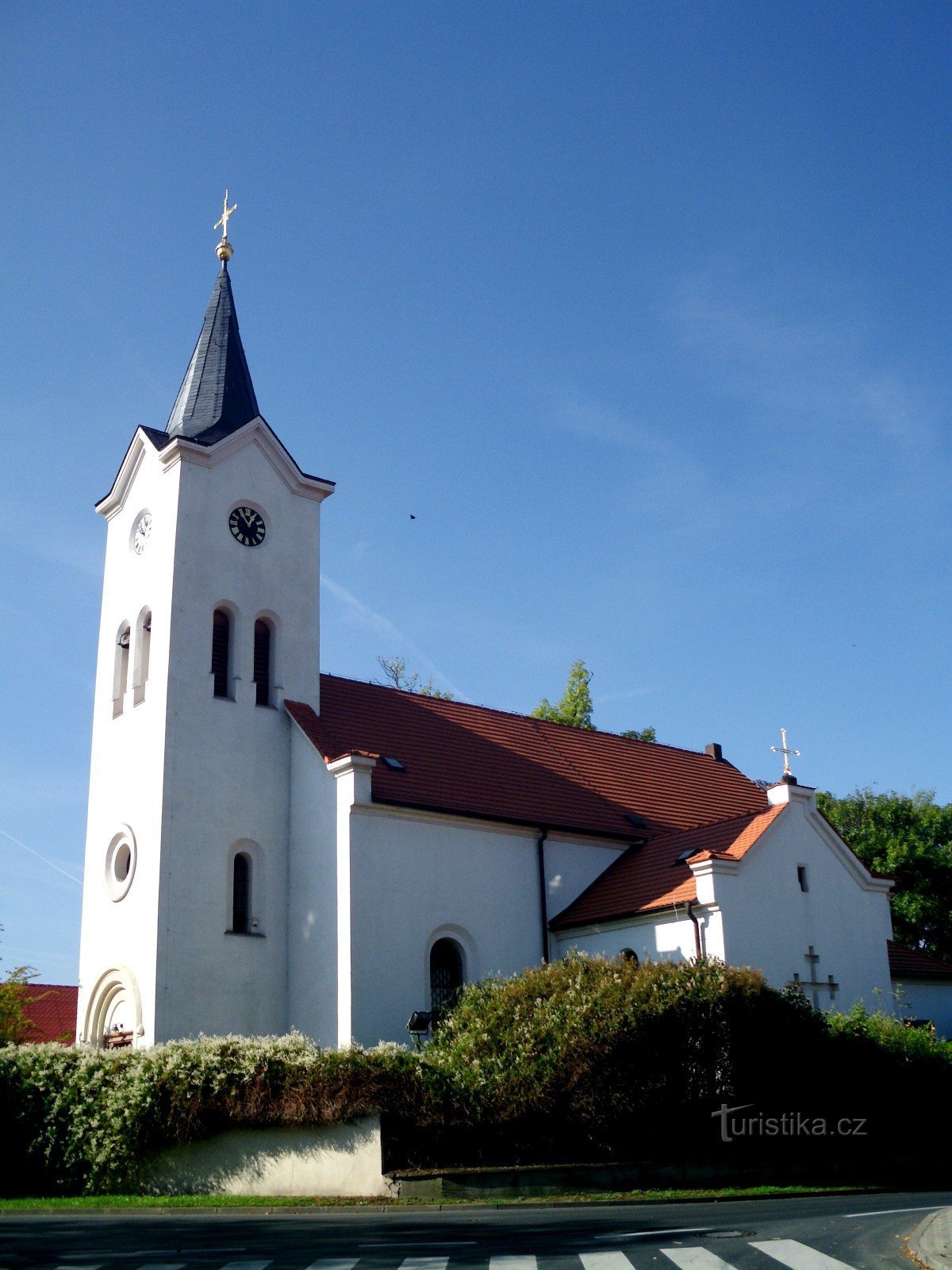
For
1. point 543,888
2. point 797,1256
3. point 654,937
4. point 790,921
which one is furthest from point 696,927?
point 797,1256

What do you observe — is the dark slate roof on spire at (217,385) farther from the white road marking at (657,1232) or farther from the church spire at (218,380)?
the white road marking at (657,1232)

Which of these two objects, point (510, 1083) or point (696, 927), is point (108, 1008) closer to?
point (510, 1083)

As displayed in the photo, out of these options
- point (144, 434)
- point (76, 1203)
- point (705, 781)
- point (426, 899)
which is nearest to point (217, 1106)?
point (76, 1203)

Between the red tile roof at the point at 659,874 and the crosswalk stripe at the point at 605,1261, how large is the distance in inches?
540

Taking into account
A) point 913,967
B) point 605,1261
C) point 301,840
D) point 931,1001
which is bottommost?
point 605,1261

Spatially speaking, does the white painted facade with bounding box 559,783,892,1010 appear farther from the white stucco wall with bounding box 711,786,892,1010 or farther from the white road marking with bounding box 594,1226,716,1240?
the white road marking with bounding box 594,1226,716,1240

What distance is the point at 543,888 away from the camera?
91.6ft

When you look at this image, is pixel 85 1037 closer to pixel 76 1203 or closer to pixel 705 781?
pixel 76 1203

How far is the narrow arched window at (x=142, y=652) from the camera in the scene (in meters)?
26.9

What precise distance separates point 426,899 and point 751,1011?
7339 millimetres

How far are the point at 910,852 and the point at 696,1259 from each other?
3789cm

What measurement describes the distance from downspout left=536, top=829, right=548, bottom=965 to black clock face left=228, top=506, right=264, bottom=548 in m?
9.57

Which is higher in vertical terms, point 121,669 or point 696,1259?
point 121,669

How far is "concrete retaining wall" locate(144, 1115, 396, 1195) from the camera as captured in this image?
17.9 metres
